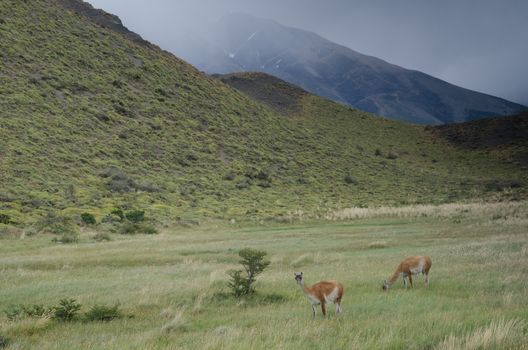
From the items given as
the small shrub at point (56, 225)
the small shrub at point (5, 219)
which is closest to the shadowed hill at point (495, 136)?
the small shrub at point (56, 225)

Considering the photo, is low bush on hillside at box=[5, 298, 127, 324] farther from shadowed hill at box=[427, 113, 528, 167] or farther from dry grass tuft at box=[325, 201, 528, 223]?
shadowed hill at box=[427, 113, 528, 167]

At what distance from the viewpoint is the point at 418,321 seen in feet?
27.0

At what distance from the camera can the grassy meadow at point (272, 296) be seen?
24.9 ft

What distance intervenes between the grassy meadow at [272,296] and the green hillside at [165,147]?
18.6m

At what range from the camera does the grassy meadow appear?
24.9 feet

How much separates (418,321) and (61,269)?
1431 cm

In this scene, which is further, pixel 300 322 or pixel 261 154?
pixel 261 154

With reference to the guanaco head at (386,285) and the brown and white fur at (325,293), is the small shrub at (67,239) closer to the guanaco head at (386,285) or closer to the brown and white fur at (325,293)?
the guanaco head at (386,285)

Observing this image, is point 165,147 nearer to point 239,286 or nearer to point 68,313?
point 239,286

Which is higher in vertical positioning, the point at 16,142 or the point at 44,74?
the point at 44,74

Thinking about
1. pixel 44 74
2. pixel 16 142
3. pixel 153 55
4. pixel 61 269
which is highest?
pixel 153 55

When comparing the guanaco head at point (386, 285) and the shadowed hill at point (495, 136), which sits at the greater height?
the shadowed hill at point (495, 136)

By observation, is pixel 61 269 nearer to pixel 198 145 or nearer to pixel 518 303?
pixel 518 303

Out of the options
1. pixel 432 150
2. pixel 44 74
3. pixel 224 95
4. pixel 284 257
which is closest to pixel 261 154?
pixel 224 95
